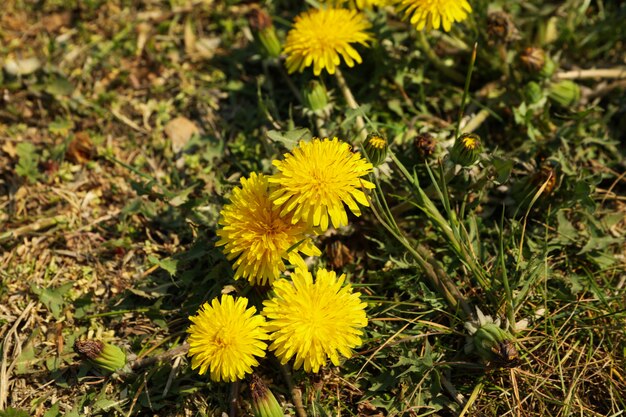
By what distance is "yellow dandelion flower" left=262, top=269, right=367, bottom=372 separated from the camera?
75.5 inches

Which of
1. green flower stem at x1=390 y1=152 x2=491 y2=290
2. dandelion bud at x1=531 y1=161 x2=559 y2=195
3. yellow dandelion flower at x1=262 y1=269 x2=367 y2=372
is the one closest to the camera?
yellow dandelion flower at x1=262 y1=269 x2=367 y2=372

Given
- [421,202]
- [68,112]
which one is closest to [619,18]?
[421,202]

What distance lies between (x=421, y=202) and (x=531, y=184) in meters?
0.54

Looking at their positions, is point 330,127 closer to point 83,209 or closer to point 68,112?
point 83,209

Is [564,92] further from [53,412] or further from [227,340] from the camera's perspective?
[53,412]

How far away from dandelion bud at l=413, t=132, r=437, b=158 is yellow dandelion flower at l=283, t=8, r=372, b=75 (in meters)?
0.50

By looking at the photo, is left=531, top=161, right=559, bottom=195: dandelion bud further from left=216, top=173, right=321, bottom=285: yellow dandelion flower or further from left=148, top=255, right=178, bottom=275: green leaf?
left=148, top=255, right=178, bottom=275: green leaf

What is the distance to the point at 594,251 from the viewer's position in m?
2.40

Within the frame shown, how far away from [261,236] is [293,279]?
8.0 inches

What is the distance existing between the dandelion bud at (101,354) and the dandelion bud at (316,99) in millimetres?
1371

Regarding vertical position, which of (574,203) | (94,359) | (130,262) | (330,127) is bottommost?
(94,359)

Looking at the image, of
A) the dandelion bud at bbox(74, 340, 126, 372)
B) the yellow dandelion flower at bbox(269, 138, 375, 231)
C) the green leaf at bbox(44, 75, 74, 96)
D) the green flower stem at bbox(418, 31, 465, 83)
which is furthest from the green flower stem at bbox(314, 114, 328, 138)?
the green leaf at bbox(44, 75, 74, 96)

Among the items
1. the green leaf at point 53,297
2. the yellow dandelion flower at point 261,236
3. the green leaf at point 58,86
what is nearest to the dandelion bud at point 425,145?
the yellow dandelion flower at point 261,236

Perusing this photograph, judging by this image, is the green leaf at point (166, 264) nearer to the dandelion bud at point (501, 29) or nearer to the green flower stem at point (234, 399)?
the green flower stem at point (234, 399)
